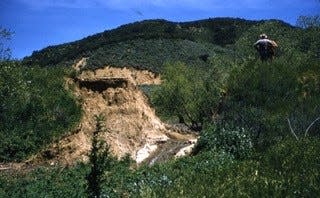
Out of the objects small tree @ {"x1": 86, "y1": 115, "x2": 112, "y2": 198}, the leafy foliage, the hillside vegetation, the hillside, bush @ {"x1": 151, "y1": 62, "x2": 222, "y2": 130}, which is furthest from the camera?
the leafy foliage

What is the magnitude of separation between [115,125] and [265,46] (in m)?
9.15

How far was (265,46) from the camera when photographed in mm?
25344

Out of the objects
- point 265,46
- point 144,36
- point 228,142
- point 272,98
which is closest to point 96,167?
point 228,142

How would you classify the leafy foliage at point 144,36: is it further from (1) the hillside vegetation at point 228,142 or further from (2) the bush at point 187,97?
(1) the hillside vegetation at point 228,142

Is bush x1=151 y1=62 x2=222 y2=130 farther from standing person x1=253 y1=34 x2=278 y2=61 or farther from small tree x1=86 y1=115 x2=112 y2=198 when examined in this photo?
small tree x1=86 y1=115 x2=112 y2=198

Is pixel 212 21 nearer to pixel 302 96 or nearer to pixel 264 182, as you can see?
pixel 302 96

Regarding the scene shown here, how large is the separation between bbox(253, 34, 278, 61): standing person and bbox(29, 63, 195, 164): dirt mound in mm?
6456

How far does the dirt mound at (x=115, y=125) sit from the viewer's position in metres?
26.8

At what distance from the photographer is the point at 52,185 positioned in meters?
20.6

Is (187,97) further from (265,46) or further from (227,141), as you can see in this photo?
(227,141)

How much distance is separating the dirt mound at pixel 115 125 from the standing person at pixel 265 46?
6456mm

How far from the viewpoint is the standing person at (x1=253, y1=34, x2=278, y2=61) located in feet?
81.3

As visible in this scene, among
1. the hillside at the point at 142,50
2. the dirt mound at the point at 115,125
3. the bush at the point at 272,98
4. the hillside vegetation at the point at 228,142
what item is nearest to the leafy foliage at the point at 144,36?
the hillside at the point at 142,50

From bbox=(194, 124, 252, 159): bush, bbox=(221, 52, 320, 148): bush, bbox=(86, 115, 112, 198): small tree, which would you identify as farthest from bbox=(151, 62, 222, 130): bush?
bbox=(86, 115, 112, 198): small tree
